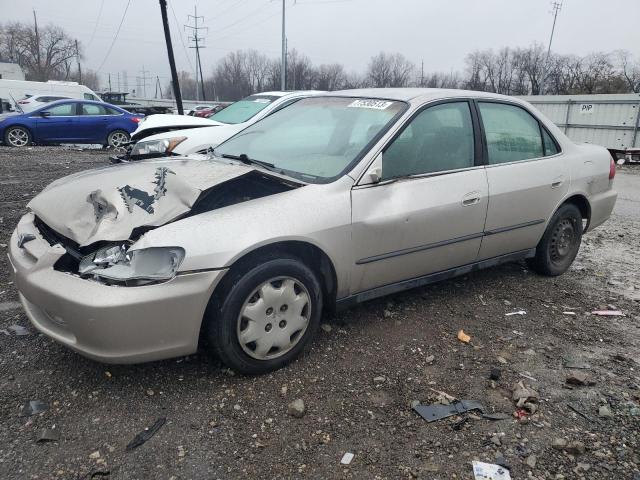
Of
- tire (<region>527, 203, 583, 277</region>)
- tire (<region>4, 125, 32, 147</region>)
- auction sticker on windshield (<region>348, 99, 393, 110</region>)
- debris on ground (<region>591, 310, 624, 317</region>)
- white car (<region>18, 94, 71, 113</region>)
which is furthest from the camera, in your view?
white car (<region>18, 94, 71, 113</region>)

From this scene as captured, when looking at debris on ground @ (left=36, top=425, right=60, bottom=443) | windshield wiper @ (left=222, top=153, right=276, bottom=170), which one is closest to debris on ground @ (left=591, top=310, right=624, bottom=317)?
windshield wiper @ (left=222, top=153, right=276, bottom=170)

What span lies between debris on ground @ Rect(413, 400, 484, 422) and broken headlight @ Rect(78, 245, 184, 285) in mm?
1472

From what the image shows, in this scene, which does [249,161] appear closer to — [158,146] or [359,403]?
[359,403]

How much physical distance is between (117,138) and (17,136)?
8.38 feet

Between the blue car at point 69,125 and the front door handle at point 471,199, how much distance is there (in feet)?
41.7

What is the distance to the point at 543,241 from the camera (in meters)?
4.52

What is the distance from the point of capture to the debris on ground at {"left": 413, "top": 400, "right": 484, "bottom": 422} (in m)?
2.67

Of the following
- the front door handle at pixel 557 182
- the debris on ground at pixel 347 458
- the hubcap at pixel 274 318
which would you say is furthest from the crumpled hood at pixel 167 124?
the debris on ground at pixel 347 458

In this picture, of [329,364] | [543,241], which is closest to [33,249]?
[329,364]

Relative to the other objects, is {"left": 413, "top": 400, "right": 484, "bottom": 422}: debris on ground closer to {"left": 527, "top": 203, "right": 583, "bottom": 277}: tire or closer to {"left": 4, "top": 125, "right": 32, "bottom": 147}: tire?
{"left": 527, "top": 203, "right": 583, "bottom": 277}: tire

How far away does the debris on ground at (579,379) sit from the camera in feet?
9.98

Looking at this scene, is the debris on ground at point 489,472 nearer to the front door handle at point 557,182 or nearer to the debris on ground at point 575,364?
the debris on ground at point 575,364

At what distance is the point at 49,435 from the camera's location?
7.93 ft

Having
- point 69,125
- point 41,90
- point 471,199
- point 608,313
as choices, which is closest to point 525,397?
point 471,199
